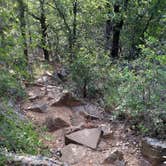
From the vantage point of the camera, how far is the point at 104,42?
46.4ft

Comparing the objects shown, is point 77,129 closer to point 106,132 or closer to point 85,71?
point 106,132

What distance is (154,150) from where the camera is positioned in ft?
20.6

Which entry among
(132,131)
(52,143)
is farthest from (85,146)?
(132,131)

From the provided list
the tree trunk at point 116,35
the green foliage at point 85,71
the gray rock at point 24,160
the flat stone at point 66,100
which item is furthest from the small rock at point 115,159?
the tree trunk at point 116,35

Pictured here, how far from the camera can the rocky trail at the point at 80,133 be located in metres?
6.41

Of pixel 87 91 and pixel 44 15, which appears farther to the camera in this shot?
pixel 44 15

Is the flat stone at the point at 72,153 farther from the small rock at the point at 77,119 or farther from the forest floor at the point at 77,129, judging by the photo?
the small rock at the point at 77,119

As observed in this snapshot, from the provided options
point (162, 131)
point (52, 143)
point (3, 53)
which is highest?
point (3, 53)

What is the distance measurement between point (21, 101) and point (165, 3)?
7.23 m

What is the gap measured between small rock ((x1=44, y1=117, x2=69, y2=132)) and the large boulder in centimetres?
226

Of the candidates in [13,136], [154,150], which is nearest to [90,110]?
[154,150]

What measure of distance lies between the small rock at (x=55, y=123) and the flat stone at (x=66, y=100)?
38.4 inches

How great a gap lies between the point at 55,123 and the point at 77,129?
70 centimetres

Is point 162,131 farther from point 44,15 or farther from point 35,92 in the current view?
point 44,15
